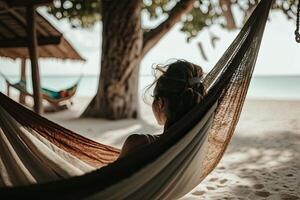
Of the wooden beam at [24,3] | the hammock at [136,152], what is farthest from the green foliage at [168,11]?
the hammock at [136,152]

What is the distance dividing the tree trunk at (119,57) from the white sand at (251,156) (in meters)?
0.38

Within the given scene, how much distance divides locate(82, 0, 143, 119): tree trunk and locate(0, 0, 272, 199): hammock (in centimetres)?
460

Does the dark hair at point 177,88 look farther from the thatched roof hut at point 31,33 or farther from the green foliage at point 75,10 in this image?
the green foliage at point 75,10

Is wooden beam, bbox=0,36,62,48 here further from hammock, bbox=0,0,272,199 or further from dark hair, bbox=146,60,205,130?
dark hair, bbox=146,60,205,130

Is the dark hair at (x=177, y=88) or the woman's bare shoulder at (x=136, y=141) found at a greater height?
the dark hair at (x=177, y=88)

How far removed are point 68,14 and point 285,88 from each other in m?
22.0

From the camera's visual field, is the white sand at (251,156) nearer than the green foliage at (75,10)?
Yes

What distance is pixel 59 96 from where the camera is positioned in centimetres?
871

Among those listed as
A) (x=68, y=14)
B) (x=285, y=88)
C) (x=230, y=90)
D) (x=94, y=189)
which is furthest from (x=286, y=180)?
(x=285, y=88)

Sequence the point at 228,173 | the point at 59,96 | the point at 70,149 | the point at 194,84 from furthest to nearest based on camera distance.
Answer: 1. the point at 59,96
2. the point at 228,173
3. the point at 70,149
4. the point at 194,84

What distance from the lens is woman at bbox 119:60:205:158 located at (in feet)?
5.16

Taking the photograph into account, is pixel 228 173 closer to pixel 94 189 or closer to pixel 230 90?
pixel 230 90

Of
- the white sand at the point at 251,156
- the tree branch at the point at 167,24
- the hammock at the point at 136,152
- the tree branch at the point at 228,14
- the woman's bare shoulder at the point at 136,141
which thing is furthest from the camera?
the tree branch at the point at 228,14

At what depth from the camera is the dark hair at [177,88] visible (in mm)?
1584
